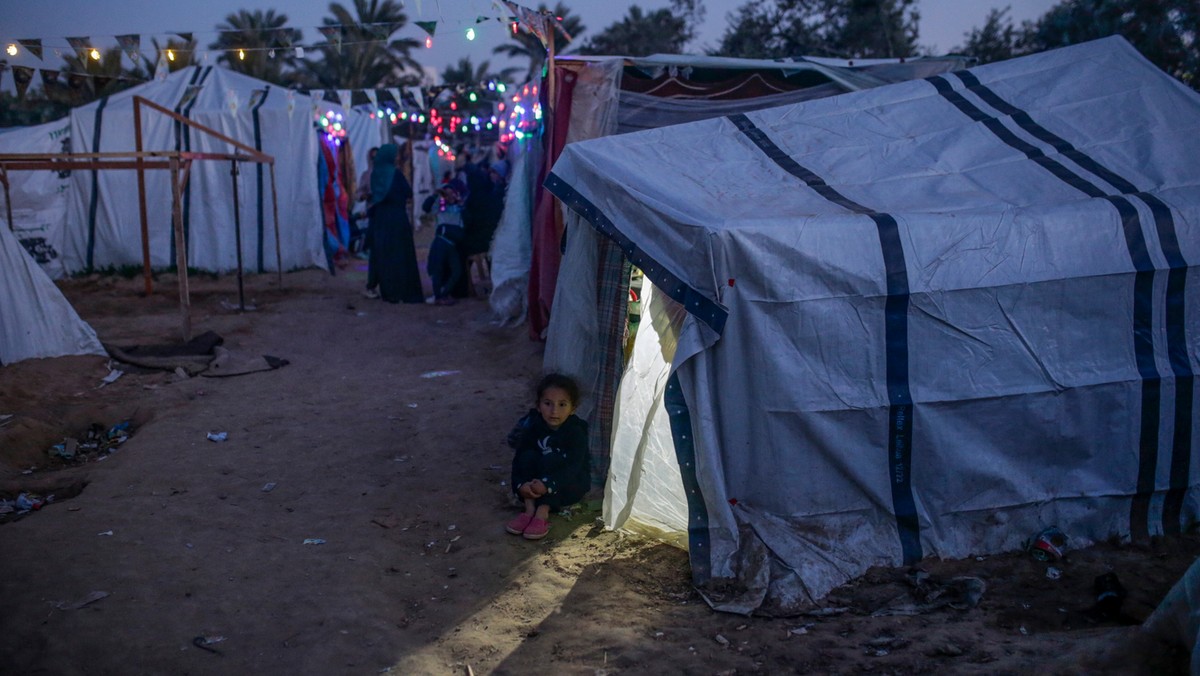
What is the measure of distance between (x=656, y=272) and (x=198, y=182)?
1146 centimetres

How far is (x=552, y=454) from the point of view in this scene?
13.8 ft

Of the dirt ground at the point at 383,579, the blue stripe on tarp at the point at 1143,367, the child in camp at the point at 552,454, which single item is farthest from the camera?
the child in camp at the point at 552,454

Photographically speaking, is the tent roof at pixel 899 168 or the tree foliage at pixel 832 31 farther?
the tree foliage at pixel 832 31

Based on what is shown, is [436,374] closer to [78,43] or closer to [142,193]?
[142,193]

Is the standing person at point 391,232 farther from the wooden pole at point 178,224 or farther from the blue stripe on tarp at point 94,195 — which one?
the blue stripe on tarp at point 94,195

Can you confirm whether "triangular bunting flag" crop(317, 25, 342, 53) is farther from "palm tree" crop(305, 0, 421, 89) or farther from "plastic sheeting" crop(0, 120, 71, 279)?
"palm tree" crop(305, 0, 421, 89)

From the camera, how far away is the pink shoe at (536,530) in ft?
13.0

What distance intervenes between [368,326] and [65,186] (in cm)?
661

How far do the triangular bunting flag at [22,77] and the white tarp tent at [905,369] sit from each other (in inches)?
309

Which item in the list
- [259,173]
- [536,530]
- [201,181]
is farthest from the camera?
[259,173]

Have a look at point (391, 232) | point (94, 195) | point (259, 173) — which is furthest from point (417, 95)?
point (94, 195)

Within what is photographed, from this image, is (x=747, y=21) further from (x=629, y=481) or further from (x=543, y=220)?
(x=629, y=481)

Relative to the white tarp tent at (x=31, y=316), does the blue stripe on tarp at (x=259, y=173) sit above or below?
above

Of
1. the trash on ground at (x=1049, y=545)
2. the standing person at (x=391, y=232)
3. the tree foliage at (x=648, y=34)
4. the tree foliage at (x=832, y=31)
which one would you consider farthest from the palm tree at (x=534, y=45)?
the trash on ground at (x=1049, y=545)
